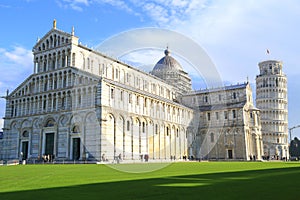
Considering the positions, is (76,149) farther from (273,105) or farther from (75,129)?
(273,105)

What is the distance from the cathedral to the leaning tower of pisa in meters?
23.2

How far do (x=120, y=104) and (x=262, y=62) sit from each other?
6310 cm

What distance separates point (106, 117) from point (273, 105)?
63353 mm

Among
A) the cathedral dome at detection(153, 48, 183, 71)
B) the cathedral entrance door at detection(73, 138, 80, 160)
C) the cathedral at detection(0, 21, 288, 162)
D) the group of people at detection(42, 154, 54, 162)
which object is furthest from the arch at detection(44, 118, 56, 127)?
the cathedral dome at detection(153, 48, 183, 71)

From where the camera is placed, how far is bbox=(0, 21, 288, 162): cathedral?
39.6 meters

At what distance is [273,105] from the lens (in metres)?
85.6

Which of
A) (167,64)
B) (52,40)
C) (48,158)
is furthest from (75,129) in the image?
(167,64)

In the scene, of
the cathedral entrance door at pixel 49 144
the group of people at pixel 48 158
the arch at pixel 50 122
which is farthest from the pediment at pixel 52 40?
the group of people at pixel 48 158

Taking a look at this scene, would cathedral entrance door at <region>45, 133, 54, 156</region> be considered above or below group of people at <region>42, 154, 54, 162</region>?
above

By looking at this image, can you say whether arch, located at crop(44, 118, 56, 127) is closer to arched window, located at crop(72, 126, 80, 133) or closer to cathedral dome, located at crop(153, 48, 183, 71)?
arched window, located at crop(72, 126, 80, 133)

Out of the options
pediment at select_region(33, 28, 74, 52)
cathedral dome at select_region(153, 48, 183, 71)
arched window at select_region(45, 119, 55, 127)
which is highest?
cathedral dome at select_region(153, 48, 183, 71)

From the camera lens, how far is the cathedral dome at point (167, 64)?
7369 cm

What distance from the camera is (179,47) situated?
22.8m

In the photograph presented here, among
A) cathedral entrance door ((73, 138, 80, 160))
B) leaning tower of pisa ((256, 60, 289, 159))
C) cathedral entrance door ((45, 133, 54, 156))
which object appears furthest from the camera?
leaning tower of pisa ((256, 60, 289, 159))
